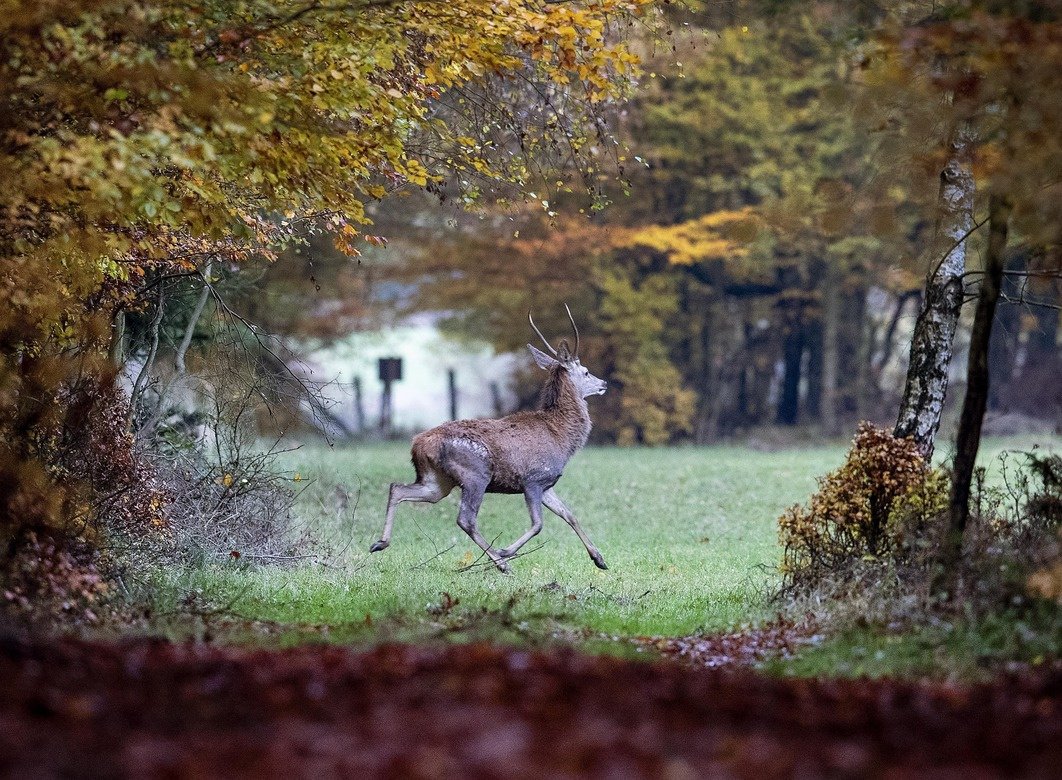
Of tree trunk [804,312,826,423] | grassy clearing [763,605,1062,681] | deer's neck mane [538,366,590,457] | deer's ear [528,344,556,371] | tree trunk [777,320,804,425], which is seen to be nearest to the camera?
grassy clearing [763,605,1062,681]

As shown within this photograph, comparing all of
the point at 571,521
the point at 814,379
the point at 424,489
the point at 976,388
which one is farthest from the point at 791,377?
the point at 976,388

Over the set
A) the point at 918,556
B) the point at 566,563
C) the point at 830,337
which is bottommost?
the point at 566,563

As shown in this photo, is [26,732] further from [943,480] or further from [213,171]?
[943,480]

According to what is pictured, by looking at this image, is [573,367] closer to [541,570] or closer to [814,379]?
[541,570]

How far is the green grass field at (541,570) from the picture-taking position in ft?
32.3

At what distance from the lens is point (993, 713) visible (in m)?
5.79

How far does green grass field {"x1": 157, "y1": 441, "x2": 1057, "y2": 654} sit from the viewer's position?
9852 mm

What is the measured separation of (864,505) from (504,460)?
454 cm

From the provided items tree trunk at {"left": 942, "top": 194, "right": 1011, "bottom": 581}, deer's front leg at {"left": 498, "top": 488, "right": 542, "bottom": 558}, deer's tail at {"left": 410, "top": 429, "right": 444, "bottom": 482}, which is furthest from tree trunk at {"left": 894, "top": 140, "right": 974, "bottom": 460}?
deer's tail at {"left": 410, "top": 429, "right": 444, "bottom": 482}

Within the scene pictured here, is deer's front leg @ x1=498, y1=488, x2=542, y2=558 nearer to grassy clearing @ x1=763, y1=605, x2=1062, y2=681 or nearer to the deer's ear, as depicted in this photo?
the deer's ear

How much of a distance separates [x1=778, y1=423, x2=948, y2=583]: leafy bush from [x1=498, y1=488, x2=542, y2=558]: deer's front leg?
3.67 meters

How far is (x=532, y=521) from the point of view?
13477 mm

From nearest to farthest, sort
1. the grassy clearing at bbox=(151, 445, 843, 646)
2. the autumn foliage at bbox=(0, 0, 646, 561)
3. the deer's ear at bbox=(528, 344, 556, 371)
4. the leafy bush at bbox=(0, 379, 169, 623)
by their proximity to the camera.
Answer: the autumn foliage at bbox=(0, 0, 646, 561) → the leafy bush at bbox=(0, 379, 169, 623) → the grassy clearing at bbox=(151, 445, 843, 646) → the deer's ear at bbox=(528, 344, 556, 371)

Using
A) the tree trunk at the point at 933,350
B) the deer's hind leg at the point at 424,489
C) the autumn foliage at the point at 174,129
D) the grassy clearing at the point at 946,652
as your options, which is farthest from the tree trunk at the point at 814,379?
the grassy clearing at the point at 946,652
